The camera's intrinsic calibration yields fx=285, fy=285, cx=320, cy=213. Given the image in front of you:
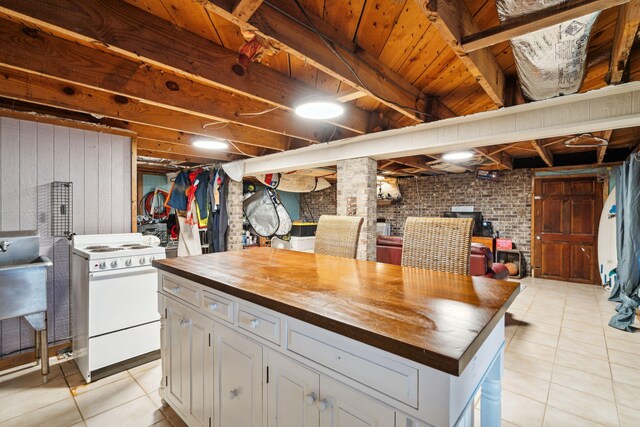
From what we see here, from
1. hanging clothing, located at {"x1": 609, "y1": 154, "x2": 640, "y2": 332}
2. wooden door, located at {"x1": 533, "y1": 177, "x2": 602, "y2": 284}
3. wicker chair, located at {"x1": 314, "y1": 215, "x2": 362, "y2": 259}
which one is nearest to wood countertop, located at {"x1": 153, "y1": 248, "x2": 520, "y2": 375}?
wicker chair, located at {"x1": 314, "y1": 215, "x2": 362, "y2": 259}


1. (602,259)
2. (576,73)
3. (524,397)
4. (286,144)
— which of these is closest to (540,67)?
(576,73)

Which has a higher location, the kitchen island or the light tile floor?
the kitchen island

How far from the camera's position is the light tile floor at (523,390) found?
1.96m

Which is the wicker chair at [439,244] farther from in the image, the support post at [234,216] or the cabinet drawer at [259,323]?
the support post at [234,216]

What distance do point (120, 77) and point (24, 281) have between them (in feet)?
5.71

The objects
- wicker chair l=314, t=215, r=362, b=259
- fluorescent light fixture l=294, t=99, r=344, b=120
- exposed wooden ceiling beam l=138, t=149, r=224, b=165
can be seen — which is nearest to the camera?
fluorescent light fixture l=294, t=99, r=344, b=120

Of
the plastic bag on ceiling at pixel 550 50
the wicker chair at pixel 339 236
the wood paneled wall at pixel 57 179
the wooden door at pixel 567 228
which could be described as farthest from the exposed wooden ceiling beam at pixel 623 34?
the wooden door at pixel 567 228

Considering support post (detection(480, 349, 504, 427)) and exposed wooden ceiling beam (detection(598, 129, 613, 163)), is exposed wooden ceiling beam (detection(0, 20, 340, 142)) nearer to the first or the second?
support post (detection(480, 349, 504, 427))

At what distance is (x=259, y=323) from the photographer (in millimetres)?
1239

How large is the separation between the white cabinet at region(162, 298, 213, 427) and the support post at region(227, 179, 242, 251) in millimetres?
3668

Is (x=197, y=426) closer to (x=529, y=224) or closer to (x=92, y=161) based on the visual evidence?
(x=92, y=161)

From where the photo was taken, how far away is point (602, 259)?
5.31 metres

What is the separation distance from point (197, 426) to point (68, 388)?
1.48 metres

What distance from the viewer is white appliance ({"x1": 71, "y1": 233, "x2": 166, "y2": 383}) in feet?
7.61
